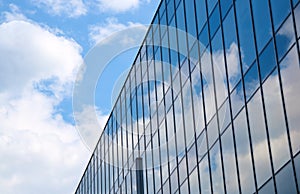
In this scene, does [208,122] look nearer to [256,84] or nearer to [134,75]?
[256,84]

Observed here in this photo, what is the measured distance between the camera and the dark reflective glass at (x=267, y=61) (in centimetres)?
2041

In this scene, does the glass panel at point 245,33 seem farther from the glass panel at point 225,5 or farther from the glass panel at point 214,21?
the glass panel at point 214,21

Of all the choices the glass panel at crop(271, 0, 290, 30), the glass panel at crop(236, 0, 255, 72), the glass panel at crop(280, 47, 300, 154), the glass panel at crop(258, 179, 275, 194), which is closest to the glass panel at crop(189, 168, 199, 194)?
the glass panel at crop(236, 0, 255, 72)

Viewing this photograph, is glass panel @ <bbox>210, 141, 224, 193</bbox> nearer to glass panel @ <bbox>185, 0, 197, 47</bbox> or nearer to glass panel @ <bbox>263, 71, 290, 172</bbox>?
glass panel @ <bbox>263, 71, 290, 172</bbox>

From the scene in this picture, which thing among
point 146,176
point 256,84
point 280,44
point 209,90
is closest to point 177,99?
point 209,90

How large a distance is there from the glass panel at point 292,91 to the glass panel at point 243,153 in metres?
3.05

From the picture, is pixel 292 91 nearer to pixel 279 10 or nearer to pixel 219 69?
pixel 279 10

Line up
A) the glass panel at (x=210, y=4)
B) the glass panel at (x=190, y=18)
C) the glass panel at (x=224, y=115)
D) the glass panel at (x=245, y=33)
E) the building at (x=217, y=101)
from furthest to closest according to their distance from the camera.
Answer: the glass panel at (x=190, y=18), the glass panel at (x=210, y=4), the glass panel at (x=224, y=115), the glass panel at (x=245, y=33), the building at (x=217, y=101)

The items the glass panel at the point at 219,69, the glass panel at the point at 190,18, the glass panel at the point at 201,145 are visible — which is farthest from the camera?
the glass panel at the point at 190,18

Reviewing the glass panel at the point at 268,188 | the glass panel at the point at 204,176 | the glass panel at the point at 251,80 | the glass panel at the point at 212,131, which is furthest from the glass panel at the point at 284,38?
the glass panel at the point at 204,176

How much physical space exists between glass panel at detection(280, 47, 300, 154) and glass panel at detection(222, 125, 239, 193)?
443 centimetres

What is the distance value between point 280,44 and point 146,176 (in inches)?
712

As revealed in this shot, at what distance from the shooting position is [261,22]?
21.4m

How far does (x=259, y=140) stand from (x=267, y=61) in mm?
2610
